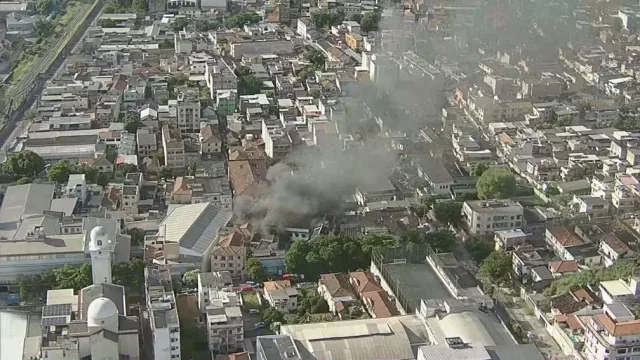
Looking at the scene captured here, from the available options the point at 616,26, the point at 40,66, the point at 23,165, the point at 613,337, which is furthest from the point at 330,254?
the point at 616,26

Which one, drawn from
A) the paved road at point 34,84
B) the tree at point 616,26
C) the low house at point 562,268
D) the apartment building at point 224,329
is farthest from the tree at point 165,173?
the tree at point 616,26

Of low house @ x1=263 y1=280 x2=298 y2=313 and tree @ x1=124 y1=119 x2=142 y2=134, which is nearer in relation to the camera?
low house @ x1=263 y1=280 x2=298 y2=313

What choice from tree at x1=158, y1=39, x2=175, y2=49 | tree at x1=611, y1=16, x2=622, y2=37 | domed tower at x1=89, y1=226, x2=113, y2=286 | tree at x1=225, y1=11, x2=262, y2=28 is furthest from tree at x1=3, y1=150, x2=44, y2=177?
tree at x1=611, y1=16, x2=622, y2=37

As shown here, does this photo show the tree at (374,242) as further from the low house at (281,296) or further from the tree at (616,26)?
the tree at (616,26)

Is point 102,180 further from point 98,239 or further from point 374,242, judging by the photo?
point 374,242

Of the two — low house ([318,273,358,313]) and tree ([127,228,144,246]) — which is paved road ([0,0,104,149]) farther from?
low house ([318,273,358,313])

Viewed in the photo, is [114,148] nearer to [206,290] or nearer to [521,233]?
[206,290]
